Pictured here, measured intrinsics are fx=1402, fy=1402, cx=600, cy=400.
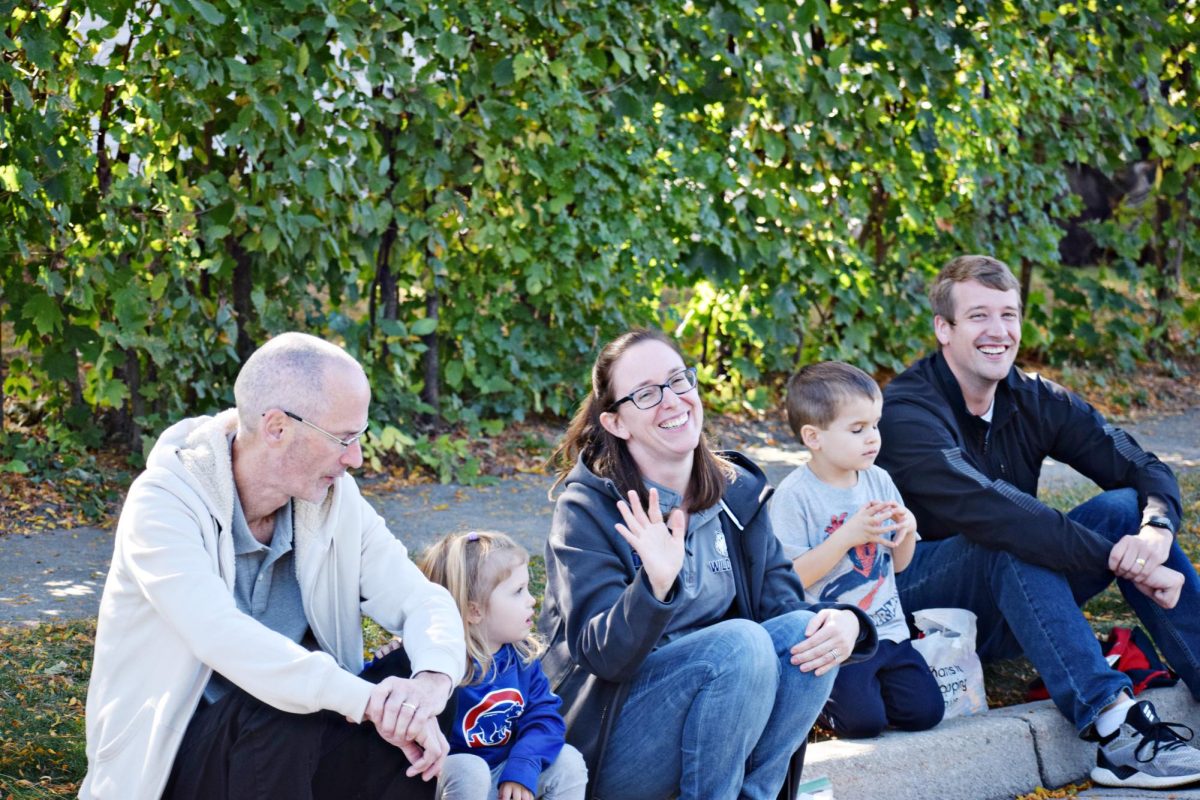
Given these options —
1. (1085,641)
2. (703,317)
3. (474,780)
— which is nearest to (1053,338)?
(703,317)

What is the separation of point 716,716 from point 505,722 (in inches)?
18.4

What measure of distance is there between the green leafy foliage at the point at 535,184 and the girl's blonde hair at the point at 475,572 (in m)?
2.59

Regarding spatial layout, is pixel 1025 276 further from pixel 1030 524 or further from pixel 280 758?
pixel 280 758

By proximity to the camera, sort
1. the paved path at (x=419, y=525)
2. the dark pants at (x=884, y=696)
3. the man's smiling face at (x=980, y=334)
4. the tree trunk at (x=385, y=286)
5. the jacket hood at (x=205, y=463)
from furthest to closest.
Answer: the tree trunk at (x=385, y=286), the paved path at (x=419, y=525), the man's smiling face at (x=980, y=334), the dark pants at (x=884, y=696), the jacket hood at (x=205, y=463)

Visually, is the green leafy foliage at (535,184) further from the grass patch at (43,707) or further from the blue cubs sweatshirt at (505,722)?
the blue cubs sweatshirt at (505,722)

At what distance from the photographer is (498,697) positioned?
3.11 meters

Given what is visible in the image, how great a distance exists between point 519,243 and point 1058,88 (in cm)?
355

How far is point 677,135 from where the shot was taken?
6.76m

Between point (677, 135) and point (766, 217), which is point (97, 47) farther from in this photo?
point (766, 217)

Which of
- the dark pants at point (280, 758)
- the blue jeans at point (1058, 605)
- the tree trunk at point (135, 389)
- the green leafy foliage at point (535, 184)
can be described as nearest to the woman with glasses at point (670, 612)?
the dark pants at point (280, 758)

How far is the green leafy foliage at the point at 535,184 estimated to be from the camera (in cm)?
536

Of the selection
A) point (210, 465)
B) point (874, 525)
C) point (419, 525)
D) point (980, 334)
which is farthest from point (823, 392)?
point (419, 525)

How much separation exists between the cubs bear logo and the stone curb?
91 centimetres

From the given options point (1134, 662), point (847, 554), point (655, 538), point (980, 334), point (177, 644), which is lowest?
point (1134, 662)
